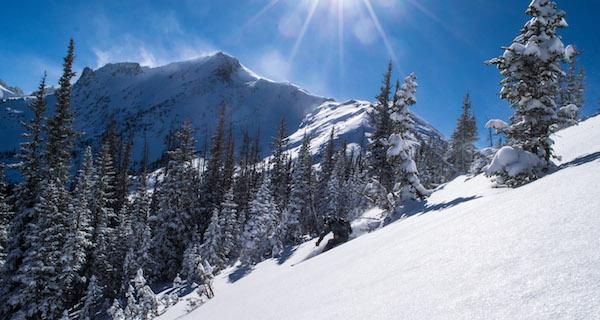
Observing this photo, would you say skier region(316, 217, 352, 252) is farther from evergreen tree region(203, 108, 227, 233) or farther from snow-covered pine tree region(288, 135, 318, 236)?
evergreen tree region(203, 108, 227, 233)

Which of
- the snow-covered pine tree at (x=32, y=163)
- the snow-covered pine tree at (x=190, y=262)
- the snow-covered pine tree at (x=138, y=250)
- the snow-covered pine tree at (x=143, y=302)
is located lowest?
the snow-covered pine tree at (x=143, y=302)

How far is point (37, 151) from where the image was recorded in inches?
850

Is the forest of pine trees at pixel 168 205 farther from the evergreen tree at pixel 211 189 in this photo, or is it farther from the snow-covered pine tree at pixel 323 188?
the snow-covered pine tree at pixel 323 188

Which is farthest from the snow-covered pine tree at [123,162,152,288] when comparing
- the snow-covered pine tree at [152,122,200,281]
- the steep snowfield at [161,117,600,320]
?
the steep snowfield at [161,117,600,320]

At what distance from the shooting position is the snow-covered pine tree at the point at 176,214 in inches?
1378

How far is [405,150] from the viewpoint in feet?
74.8

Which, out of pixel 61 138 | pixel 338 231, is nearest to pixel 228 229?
pixel 338 231

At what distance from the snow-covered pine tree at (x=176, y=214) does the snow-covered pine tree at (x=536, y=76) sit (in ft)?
100

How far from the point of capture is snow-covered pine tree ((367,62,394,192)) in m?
29.7

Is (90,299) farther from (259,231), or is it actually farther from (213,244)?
(259,231)

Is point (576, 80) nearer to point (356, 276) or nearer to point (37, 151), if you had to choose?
point (356, 276)

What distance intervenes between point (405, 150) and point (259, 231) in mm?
15141

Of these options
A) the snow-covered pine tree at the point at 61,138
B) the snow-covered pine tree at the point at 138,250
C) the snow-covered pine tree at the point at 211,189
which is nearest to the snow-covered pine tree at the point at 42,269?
the snow-covered pine tree at the point at 61,138

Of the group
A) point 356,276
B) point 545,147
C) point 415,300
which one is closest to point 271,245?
point 545,147
